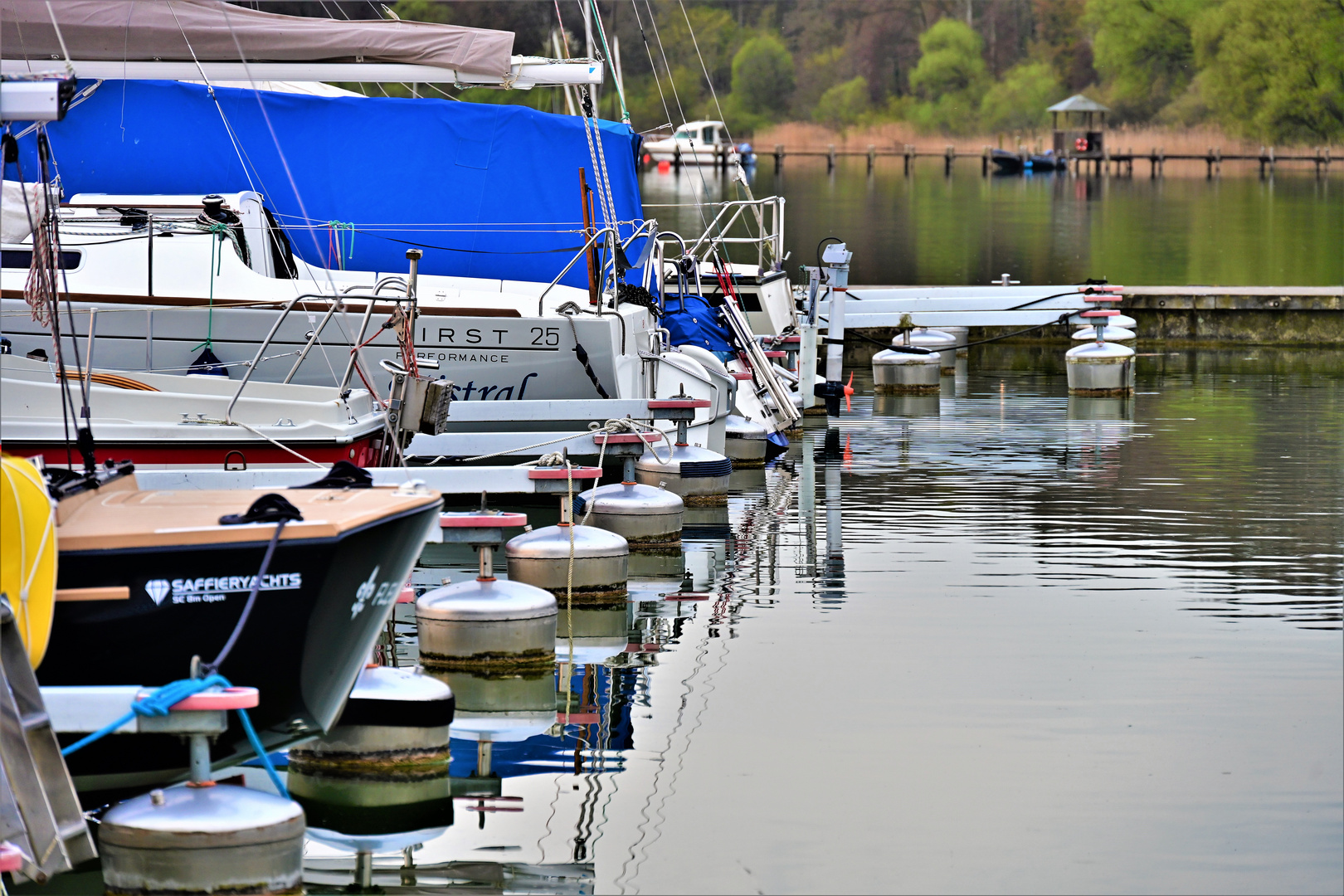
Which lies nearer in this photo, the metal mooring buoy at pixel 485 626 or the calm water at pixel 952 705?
the calm water at pixel 952 705

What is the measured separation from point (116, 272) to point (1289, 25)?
10467 centimetres

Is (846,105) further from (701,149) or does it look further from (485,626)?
(485,626)

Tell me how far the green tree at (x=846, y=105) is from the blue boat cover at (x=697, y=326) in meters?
121

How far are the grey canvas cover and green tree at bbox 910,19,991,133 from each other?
406ft

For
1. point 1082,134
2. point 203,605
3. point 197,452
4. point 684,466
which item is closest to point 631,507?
point 684,466

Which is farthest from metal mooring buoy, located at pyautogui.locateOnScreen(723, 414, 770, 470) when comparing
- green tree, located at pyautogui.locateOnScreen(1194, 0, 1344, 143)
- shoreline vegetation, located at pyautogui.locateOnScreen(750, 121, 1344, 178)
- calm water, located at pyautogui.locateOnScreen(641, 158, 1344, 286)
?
green tree, located at pyautogui.locateOnScreen(1194, 0, 1344, 143)

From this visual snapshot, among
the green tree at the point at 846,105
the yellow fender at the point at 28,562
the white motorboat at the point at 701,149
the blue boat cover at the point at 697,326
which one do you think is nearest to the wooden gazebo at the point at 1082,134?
the green tree at the point at 846,105

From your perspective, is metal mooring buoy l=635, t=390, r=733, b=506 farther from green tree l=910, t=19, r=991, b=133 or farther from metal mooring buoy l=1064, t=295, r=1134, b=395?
green tree l=910, t=19, r=991, b=133

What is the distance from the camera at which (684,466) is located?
13.3 metres

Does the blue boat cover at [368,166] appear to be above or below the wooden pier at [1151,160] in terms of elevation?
below

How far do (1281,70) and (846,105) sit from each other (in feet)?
121

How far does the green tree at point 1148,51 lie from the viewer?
4820 inches

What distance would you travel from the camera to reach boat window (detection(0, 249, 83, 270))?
45.1 ft

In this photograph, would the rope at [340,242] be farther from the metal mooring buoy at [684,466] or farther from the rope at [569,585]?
the rope at [569,585]
